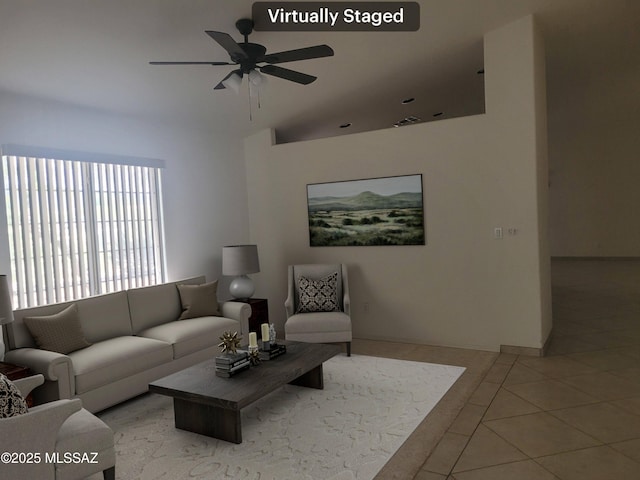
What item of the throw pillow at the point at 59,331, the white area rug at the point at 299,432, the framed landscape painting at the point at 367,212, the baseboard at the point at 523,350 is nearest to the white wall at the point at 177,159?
the throw pillow at the point at 59,331

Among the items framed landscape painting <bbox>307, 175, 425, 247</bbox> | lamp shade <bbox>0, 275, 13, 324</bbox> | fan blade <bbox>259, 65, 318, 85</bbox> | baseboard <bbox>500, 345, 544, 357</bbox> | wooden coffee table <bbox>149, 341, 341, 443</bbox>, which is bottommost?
baseboard <bbox>500, 345, 544, 357</bbox>

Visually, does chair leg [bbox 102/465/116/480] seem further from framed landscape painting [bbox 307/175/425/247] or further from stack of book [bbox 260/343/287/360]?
framed landscape painting [bbox 307/175/425/247]

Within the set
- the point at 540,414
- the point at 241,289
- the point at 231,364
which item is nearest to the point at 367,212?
the point at 241,289

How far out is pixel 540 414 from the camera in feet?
10.9

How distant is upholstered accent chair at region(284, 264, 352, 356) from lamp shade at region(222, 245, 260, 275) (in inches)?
22.0

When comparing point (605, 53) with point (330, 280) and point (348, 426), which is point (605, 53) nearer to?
point (330, 280)

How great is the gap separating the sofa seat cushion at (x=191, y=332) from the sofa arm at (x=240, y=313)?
96mm

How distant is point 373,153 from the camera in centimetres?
554

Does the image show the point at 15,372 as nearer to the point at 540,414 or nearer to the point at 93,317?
the point at 93,317

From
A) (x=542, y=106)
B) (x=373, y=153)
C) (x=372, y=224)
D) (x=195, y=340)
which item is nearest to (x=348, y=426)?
(x=195, y=340)

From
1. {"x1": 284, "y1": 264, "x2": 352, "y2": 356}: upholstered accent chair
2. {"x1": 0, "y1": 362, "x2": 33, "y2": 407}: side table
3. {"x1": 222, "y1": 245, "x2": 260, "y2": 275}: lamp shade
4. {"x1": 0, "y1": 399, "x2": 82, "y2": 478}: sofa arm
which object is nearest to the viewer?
{"x1": 0, "y1": 399, "x2": 82, "y2": 478}: sofa arm

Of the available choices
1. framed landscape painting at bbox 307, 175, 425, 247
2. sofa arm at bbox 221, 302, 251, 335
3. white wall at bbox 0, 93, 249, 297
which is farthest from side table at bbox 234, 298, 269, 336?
framed landscape painting at bbox 307, 175, 425, 247

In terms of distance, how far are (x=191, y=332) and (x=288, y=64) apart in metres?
2.95

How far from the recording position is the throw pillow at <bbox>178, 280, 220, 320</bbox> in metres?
5.04
